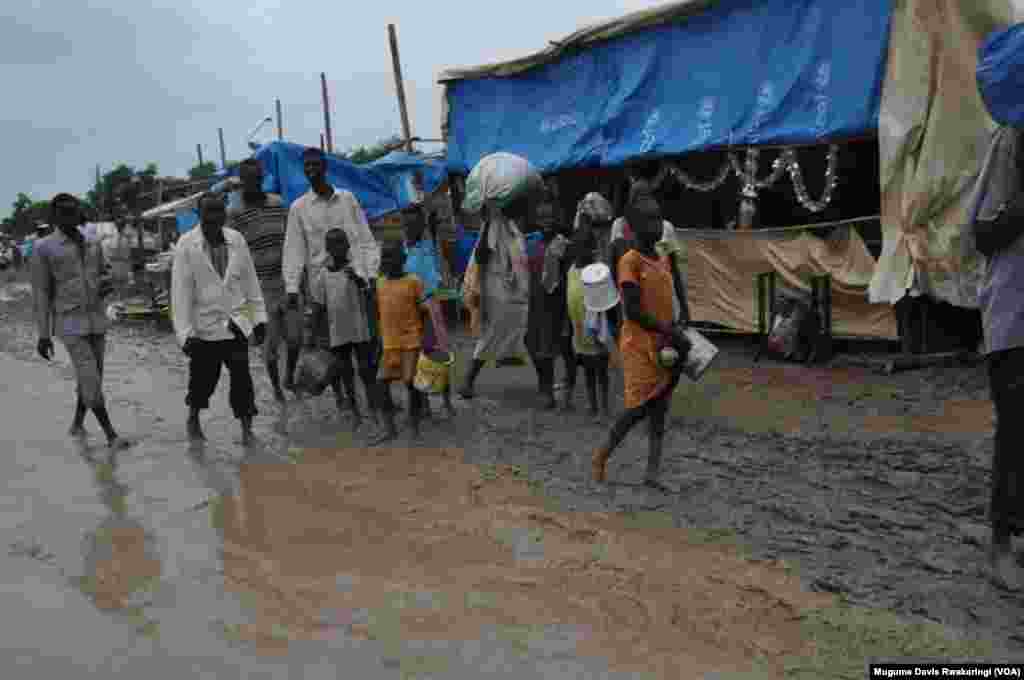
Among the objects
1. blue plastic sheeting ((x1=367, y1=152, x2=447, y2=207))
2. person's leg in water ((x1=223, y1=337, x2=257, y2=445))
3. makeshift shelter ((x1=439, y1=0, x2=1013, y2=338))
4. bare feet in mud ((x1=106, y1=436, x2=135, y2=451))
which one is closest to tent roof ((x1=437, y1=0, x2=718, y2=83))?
makeshift shelter ((x1=439, y1=0, x2=1013, y2=338))

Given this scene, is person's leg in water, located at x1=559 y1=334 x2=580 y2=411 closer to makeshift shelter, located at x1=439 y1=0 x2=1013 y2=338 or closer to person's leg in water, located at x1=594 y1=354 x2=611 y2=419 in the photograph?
person's leg in water, located at x1=594 y1=354 x2=611 y2=419

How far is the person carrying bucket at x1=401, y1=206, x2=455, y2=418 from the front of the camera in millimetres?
6902

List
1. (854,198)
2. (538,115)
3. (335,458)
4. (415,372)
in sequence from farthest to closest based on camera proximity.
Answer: (538,115)
(854,198)
(415,372)
(335,458)

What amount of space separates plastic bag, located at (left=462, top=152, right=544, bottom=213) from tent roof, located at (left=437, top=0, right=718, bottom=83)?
3691mm

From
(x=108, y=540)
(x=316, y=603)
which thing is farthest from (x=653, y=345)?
(x=108, y=540)

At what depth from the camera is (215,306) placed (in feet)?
21.8

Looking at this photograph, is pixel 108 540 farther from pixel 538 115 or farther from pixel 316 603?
pixel 538 115

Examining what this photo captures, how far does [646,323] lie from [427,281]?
9.57ft

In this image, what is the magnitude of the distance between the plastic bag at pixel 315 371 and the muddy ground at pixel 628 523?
1.19ft

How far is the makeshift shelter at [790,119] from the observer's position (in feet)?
26.1

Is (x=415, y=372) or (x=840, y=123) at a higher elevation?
(x=840, y=123)

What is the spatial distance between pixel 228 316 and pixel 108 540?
222cm

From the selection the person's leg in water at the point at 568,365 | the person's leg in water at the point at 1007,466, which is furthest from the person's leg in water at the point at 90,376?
the person's leg in water at the point at 1007,466

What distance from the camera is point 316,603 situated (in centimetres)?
384
